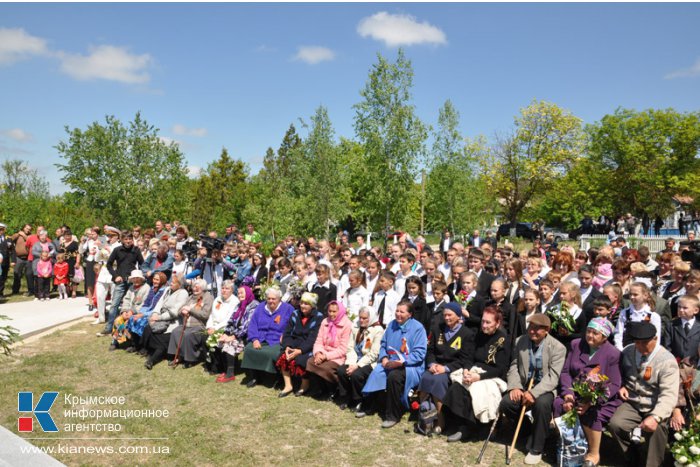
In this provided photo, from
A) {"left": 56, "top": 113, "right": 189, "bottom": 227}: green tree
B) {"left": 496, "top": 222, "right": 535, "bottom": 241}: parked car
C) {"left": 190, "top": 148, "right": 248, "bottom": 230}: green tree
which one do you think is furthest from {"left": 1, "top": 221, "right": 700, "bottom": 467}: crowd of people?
{"left": 496, "top": 222, "right": 535, "bottom": 241}: parked car

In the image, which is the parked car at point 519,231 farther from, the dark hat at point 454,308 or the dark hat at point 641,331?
the dark hat at point 641,331

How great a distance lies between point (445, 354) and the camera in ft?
19.8

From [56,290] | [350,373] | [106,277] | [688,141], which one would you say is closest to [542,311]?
[350,373]

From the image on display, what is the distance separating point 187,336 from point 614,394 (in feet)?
20.6

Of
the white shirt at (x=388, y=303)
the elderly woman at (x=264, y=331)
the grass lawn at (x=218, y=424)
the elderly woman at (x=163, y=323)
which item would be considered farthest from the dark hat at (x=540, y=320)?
the elderly woman at (x=163, y=323)

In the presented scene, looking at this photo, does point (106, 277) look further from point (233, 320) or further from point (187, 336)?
point (233, 320)

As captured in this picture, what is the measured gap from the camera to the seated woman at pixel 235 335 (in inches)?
299

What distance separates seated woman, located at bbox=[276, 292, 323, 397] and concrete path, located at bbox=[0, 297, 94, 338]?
620cm

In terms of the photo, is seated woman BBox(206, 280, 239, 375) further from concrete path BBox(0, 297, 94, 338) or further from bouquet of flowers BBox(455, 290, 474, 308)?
→ concrete path BBox(0, 297, 94, 338)

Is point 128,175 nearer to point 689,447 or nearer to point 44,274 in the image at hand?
point 44,274

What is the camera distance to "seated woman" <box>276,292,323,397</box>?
6945 millimetres

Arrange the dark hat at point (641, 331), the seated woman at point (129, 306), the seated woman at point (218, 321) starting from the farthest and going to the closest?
the seated woman at point (129, 306), the seated woman at point (218, 321), the dark hat at point (641, 331)

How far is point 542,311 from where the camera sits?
6059 mm

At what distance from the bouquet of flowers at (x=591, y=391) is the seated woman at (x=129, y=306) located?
7.45 meters
